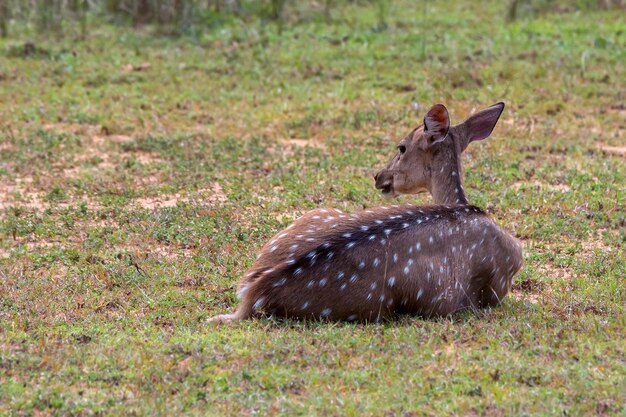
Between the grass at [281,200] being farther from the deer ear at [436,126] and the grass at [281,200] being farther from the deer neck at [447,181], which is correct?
the deer ear at [436,126]

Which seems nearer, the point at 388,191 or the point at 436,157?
the point at 436,157

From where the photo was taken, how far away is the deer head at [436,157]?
25.3ft

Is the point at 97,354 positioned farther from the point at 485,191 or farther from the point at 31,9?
the point at 31,9

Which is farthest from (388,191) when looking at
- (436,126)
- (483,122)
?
(483,122)

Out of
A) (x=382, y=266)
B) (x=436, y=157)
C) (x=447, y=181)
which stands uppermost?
(x=436, y=157)

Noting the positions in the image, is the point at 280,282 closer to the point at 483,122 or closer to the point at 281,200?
the point at 483,122

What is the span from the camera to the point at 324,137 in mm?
11906

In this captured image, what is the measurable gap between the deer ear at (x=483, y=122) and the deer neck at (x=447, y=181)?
0.29m

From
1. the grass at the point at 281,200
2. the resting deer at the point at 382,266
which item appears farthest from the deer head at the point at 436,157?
the grass at the point at 281,200

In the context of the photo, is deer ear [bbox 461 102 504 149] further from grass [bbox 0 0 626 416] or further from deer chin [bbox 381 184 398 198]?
grass [bbox 0 0 626 416]

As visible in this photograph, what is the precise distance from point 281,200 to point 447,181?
90.0 inches

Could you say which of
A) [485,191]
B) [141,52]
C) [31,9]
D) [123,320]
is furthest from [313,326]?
[31,9]

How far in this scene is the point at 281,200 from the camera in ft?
31.7

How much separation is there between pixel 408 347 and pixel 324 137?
6.18m
